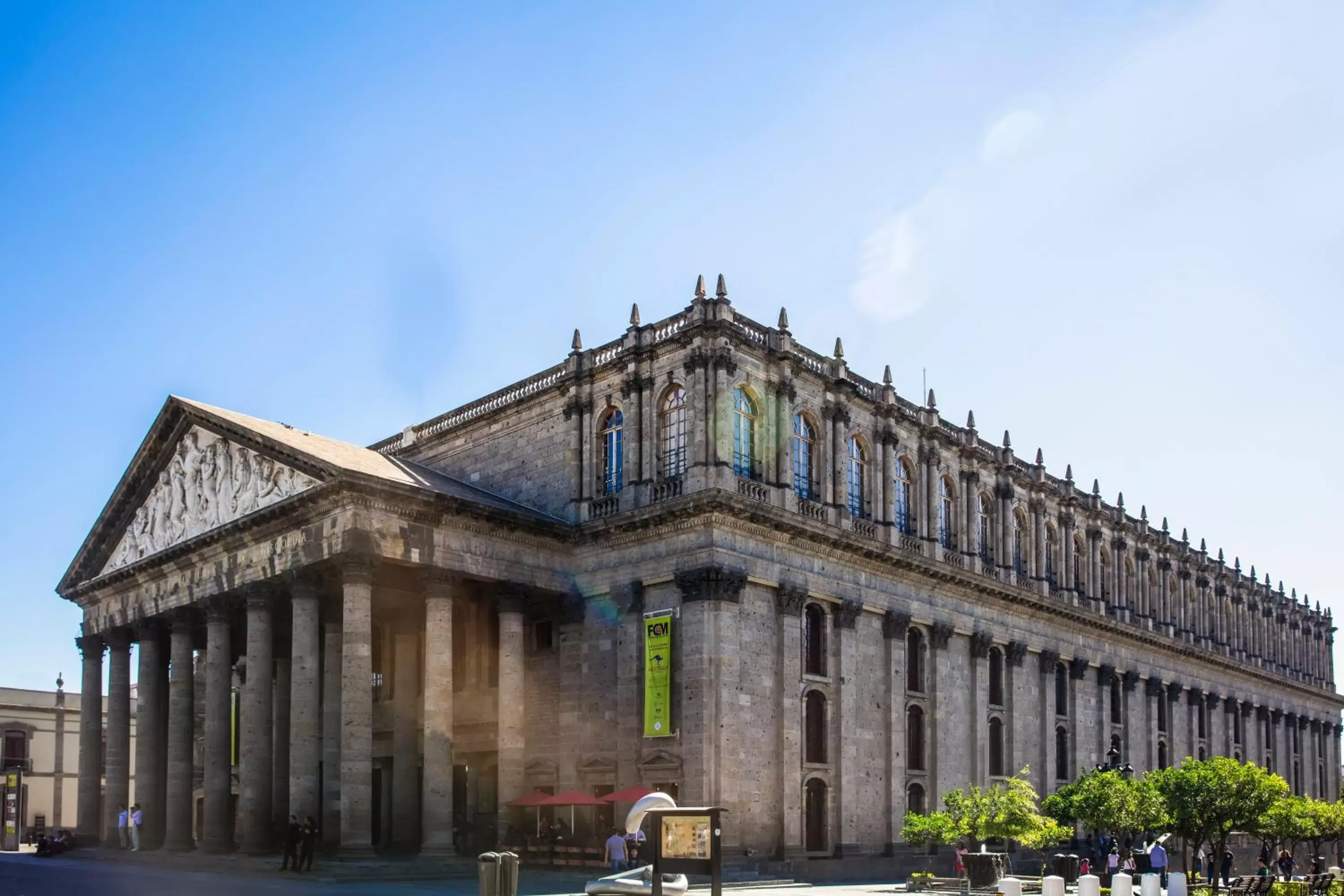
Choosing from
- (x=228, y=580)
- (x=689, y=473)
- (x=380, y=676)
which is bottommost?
(x=380, y=676)

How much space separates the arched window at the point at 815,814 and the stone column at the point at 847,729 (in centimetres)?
41

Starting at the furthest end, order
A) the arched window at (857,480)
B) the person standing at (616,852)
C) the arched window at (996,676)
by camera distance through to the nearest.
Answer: the arched window at (996,676)
the arched window at (857,480)
the person standing at (616,852)

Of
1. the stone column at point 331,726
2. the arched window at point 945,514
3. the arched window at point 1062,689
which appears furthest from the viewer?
the arched window at point 1062,689

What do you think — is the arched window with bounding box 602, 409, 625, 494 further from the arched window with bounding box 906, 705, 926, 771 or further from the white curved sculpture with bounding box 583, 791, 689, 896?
the white curved sculpture with bounding box 583, 791, 689, 896

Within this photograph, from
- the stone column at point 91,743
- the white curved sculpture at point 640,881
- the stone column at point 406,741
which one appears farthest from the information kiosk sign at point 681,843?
the stone column at point 91,743

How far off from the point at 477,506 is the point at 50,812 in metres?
54.0

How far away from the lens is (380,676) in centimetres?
4712

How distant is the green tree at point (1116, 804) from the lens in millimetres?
38438

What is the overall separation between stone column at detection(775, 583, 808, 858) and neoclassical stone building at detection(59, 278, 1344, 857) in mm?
102

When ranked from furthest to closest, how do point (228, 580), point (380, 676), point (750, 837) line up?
point (380, 676)
point (228, 580)
point (750, 837)

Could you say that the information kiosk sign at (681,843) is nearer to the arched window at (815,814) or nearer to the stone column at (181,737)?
the arched window at (815,814)

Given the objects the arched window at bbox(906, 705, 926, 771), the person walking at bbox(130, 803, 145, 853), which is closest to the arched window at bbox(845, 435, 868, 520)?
the arched window at bbox(906, 705, 926, 771)

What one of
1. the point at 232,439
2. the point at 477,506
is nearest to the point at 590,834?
the point at 477,506

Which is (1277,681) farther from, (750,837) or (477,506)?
(477,506)
